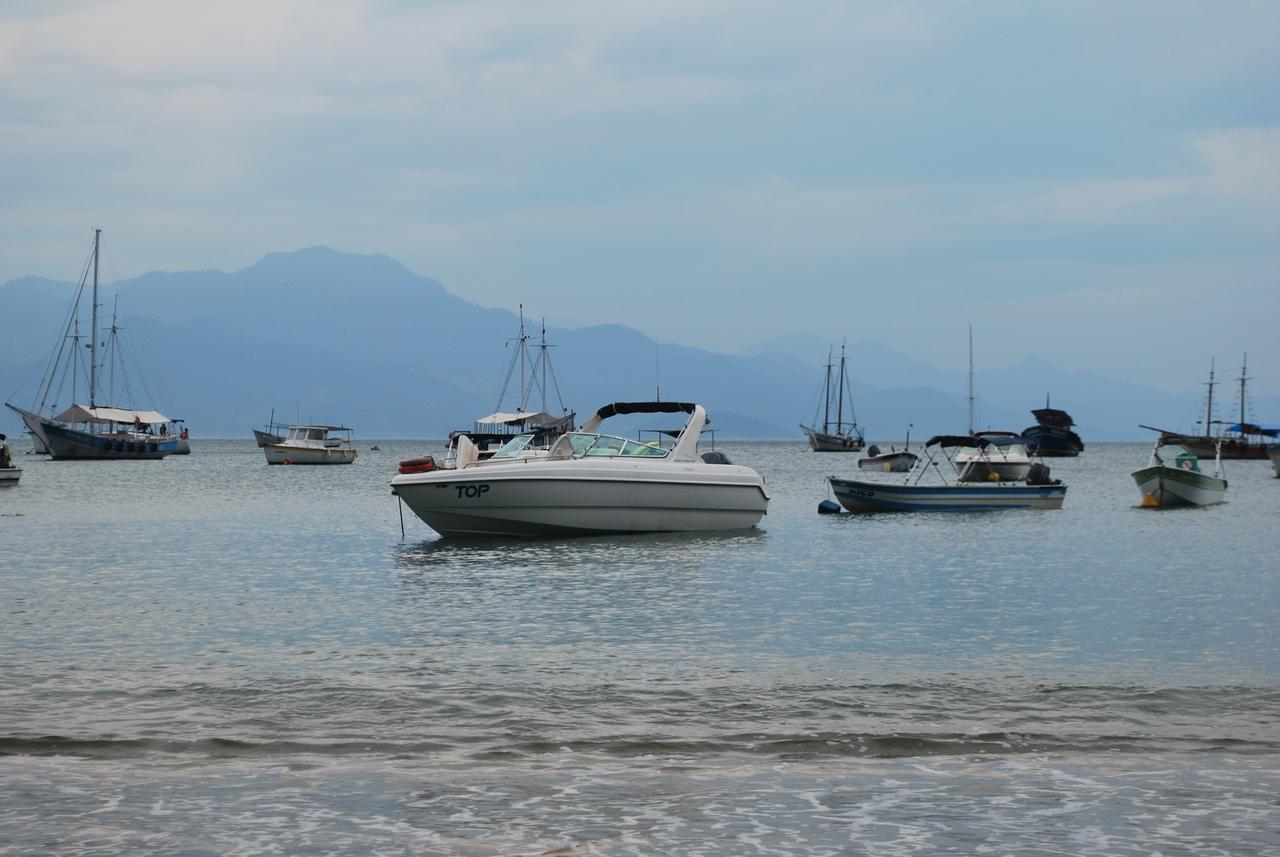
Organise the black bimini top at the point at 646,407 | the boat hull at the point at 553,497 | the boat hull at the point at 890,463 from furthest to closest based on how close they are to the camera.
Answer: the boat hull at the point at 890,463 < the black bimini top at the point at 646,407 < the boat hull at the point at 553,497

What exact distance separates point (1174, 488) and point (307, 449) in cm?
7979

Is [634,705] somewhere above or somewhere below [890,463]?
below

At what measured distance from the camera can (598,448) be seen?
31.0 m

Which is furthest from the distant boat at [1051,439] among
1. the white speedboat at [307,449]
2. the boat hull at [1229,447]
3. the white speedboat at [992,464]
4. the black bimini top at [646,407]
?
the black bimini top at [646,407]

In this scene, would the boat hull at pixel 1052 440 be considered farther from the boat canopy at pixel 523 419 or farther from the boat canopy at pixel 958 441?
the boat canopy at pixel 958 441

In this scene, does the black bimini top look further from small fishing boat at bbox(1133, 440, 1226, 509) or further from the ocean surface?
small fishing boat at bbox(1133, 440, 1226, 509)

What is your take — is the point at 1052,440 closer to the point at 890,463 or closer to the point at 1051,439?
the point at 1051,439

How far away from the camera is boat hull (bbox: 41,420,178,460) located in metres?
114

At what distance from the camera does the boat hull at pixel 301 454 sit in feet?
374

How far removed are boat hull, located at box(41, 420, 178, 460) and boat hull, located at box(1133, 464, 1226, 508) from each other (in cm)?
9179

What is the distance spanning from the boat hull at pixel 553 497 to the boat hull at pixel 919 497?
13.5 m

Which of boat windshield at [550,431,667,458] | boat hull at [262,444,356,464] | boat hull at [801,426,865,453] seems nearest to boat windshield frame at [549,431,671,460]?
boat windshield at [550,431,667,458]

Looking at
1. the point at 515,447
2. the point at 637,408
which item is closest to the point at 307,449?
the point at 637,408

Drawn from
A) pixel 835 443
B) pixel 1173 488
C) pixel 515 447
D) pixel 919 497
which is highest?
pixel 835 443
